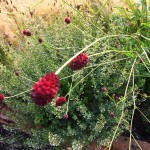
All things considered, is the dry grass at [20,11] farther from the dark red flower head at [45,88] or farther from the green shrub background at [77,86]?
the dark red flower head at [45,88]

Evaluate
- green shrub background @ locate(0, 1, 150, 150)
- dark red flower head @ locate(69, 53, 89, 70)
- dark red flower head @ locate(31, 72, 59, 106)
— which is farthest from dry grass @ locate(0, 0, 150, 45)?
dark red flower head @ locate(31, 72, 59, 106)

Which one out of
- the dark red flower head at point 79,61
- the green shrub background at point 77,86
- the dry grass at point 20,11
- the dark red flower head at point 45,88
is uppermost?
the dark red flower head at point 45,88

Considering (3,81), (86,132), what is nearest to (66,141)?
(86,132)

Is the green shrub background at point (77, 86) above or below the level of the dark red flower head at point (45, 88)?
below

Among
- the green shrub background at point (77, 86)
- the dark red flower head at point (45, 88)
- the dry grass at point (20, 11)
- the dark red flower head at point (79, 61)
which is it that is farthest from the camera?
the dry grass at point (20, 11)

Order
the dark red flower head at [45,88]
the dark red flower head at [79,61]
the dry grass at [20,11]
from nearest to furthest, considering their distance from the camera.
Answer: the dark red flower head at [45,88] → the dark red flower head at [79,61] → the dry grass at [20,11]

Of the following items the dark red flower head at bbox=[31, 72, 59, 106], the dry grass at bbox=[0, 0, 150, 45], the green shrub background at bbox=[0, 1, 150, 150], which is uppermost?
the dark red flower head at bbox=[31, 72, 59, 106]

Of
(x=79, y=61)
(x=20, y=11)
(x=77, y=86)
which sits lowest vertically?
(x=77, y=86)

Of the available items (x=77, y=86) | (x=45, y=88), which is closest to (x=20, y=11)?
(x=77, y=86)

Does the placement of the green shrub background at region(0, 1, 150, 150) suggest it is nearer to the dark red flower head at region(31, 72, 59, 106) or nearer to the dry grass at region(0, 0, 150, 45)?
the dry grass at region(0, 0, 150, 45)

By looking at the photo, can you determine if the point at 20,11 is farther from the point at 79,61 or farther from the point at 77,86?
the point at 79,61

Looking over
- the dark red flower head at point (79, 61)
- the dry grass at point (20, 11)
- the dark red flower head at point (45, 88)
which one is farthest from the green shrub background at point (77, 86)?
the dark red flower head at point (45, 88)

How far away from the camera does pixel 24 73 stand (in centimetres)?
251

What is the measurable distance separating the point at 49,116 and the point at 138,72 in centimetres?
63
